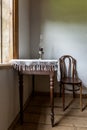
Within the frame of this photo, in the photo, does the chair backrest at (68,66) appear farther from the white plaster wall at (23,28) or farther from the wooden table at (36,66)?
the wooden table at (36,66)

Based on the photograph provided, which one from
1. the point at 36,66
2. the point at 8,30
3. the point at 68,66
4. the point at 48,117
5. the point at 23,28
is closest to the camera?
the point at 36,66

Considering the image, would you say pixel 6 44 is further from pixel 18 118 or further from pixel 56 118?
pixel 56 118

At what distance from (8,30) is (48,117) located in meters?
1.44

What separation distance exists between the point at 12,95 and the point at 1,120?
0.50 meters

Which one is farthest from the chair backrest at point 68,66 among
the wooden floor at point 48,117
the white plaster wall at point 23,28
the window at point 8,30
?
the window at point 8,30

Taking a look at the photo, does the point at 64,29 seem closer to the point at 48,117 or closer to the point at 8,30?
the point at 8,30

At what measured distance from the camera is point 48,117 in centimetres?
292

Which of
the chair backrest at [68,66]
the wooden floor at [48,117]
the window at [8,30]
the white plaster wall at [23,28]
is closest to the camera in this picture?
the window at [8,30]

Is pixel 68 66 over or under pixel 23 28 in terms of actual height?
under

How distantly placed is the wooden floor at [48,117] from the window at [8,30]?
96 centimetres

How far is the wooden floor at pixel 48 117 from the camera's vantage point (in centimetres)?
259

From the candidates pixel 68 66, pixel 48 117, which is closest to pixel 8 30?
pixel 48 117

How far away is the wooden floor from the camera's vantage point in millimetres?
2586

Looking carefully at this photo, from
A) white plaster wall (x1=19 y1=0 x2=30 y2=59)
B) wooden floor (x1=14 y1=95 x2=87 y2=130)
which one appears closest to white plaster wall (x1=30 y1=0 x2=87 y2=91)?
white plaster wall (x1=19 y1=0 x2=30 y2=59)
